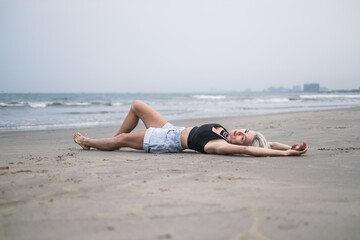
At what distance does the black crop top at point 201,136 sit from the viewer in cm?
455

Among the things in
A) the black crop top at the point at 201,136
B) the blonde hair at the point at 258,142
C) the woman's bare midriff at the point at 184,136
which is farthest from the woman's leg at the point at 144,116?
the blonde hair at the point at 258,142

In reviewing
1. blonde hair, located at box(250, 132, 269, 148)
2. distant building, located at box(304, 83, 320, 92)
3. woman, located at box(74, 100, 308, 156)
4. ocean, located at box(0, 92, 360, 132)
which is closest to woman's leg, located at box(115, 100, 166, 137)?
woman, located at box(74, 100, 308, 156)

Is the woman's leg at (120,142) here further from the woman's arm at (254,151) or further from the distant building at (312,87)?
the distant building at (312,87)

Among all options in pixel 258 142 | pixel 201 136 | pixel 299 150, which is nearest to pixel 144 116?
pixel 201 136

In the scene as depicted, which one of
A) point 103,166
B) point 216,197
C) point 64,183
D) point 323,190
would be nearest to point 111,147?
point 103,166

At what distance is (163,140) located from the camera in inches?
195

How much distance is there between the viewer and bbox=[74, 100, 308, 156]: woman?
4367mm

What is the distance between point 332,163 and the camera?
3738mm

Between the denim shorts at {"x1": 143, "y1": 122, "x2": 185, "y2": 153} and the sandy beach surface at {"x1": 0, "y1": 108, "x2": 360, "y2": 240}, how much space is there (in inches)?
35.8

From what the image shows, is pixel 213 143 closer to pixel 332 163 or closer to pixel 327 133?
pixel 332 163

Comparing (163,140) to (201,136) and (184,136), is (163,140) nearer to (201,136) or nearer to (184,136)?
(184,136)

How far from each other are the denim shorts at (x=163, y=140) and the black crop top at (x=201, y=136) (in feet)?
0.92

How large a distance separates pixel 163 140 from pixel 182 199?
8.53 ft

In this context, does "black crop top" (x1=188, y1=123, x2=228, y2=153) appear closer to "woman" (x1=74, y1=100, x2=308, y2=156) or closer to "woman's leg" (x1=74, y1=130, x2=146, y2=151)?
"woman" (x1=74, y1=100, x2=308, y2=156)
